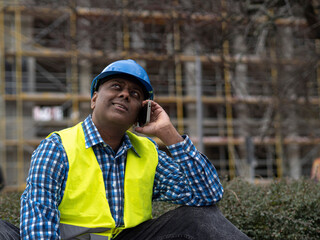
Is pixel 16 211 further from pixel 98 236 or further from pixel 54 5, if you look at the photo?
pixel 54 5

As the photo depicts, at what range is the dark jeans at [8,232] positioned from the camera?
2043 millimetres

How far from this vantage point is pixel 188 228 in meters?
2.35

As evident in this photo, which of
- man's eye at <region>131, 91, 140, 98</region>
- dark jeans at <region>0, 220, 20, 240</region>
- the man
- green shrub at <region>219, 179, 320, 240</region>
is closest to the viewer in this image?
dark jeans at <region>0, 220, 20, 240</region>

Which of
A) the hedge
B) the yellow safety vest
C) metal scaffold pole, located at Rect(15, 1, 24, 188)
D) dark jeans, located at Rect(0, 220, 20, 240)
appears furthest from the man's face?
metal scaffold pole, located at Rect(15, 1, 24, 188)

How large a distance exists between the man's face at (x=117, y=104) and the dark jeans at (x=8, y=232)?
31.6 inches

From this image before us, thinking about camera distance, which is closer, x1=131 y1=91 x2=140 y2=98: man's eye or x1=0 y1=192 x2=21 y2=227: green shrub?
x1=131 y1=91 x2=140 y2=98: man's eye

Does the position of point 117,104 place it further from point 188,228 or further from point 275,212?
point 275,212

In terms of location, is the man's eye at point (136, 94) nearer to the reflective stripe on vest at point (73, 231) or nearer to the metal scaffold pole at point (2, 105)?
the reflective stripe on vest at point (73, 231)

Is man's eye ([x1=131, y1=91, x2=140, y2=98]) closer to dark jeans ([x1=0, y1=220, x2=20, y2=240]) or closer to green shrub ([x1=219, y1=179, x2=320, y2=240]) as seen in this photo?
dark jeans ([x1=0, y1=220, x2=20, y2=240])

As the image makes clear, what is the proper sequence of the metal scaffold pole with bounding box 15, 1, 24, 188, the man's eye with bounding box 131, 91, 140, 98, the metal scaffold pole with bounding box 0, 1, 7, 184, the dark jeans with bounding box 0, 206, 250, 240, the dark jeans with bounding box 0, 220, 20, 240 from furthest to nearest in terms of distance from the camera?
the metal scaffold pole with bounding box 15, 1, 24, 188 → the metal scaffold pole with bounding box 0, 1, 7, 184 → the man's eye with bounding box 131, 91, 140, 98 → the dark jeans with bounding box 0, 206, 250, 240 → the dark jeans with bounding box 0, 220, 20, 240

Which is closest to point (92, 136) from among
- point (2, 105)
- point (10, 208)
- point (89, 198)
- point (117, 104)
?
point (117, 104)

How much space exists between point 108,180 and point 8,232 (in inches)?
24.3

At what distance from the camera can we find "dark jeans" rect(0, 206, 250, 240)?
2.29 meters

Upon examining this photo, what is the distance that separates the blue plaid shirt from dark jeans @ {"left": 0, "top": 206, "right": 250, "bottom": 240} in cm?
9
